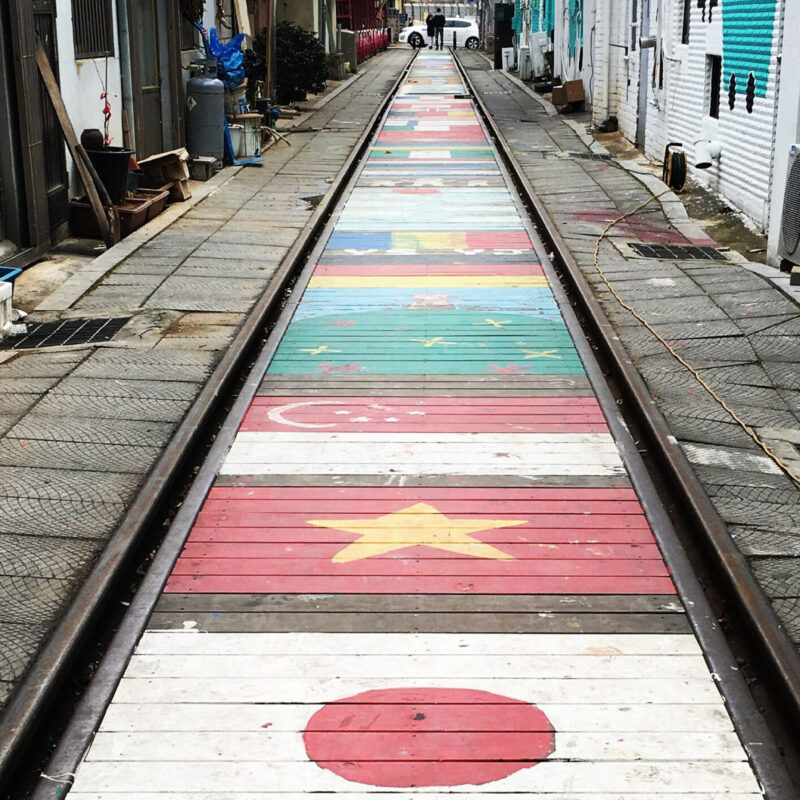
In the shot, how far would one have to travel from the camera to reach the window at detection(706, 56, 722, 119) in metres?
14.9

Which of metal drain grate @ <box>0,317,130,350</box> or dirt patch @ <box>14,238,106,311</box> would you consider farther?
dirt patch @ <box>14,238,106,311</box>

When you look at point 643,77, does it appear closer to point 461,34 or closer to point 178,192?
point 178,192

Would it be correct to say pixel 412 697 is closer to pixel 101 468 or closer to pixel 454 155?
pixel 101 468

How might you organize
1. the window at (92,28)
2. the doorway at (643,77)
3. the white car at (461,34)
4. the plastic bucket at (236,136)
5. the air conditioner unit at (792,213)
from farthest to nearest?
the white car at (461,34)
the doorway at (643,77)
the plastic bucket at (236,136)
the window at (92,28)
the air conditioner unit at (792,213)

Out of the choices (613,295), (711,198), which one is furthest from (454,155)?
(613,295)

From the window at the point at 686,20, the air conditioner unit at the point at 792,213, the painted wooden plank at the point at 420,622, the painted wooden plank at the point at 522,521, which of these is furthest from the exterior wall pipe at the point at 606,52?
the painted wooden plank at the point at 420,622

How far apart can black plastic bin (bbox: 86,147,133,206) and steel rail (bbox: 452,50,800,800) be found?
6.53 m

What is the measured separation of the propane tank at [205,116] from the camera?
1695 cm

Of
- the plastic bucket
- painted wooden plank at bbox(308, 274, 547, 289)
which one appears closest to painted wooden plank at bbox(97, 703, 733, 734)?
painted wooden plank at bbox(308, 274, 547, 289)

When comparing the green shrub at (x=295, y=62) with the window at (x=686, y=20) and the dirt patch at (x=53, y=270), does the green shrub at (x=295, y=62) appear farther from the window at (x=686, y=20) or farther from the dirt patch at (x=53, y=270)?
the dirt patch at (x=53, y=270)

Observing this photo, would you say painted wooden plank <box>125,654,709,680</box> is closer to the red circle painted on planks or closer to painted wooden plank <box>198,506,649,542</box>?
the red circle painted on planks

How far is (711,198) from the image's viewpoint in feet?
47.4

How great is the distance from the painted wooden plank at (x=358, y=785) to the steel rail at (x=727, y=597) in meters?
0.14

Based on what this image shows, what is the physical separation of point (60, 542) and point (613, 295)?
5.84m
